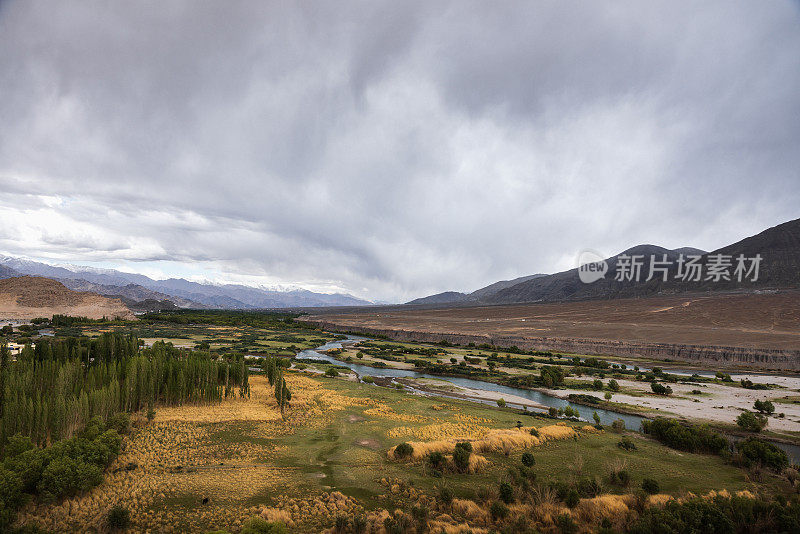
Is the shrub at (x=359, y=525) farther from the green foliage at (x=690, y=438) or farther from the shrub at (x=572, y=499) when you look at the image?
the green foliage at (x=690, y=438)

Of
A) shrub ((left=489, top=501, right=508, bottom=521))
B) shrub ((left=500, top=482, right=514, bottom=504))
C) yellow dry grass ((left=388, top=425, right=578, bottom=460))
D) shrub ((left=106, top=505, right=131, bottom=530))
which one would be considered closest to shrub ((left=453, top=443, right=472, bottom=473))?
yellow dry grass ((left=388, top=425, right=578, bottom=460))

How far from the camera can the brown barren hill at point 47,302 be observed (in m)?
153

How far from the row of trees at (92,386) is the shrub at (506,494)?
29.6 m

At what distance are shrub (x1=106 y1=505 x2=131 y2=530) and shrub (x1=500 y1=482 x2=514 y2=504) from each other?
1909 cm

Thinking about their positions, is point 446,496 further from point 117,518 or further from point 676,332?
point 676,332

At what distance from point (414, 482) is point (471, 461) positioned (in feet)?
16.1

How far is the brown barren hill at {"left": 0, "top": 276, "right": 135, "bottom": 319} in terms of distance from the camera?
503 feet

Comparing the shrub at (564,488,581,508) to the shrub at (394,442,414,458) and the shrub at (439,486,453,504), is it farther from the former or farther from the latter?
the shrub at (394,442,414,458)

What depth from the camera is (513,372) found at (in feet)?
222

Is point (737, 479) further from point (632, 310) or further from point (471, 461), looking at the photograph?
point (632, 310)

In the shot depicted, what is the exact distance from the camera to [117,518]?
16453 millimetres

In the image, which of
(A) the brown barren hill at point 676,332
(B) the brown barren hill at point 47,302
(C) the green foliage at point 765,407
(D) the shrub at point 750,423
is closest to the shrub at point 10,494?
(D) the shrub at point 750,423

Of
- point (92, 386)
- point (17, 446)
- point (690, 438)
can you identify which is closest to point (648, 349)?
point (690, 438)

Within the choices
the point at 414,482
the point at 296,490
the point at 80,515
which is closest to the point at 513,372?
the point at 414,482
